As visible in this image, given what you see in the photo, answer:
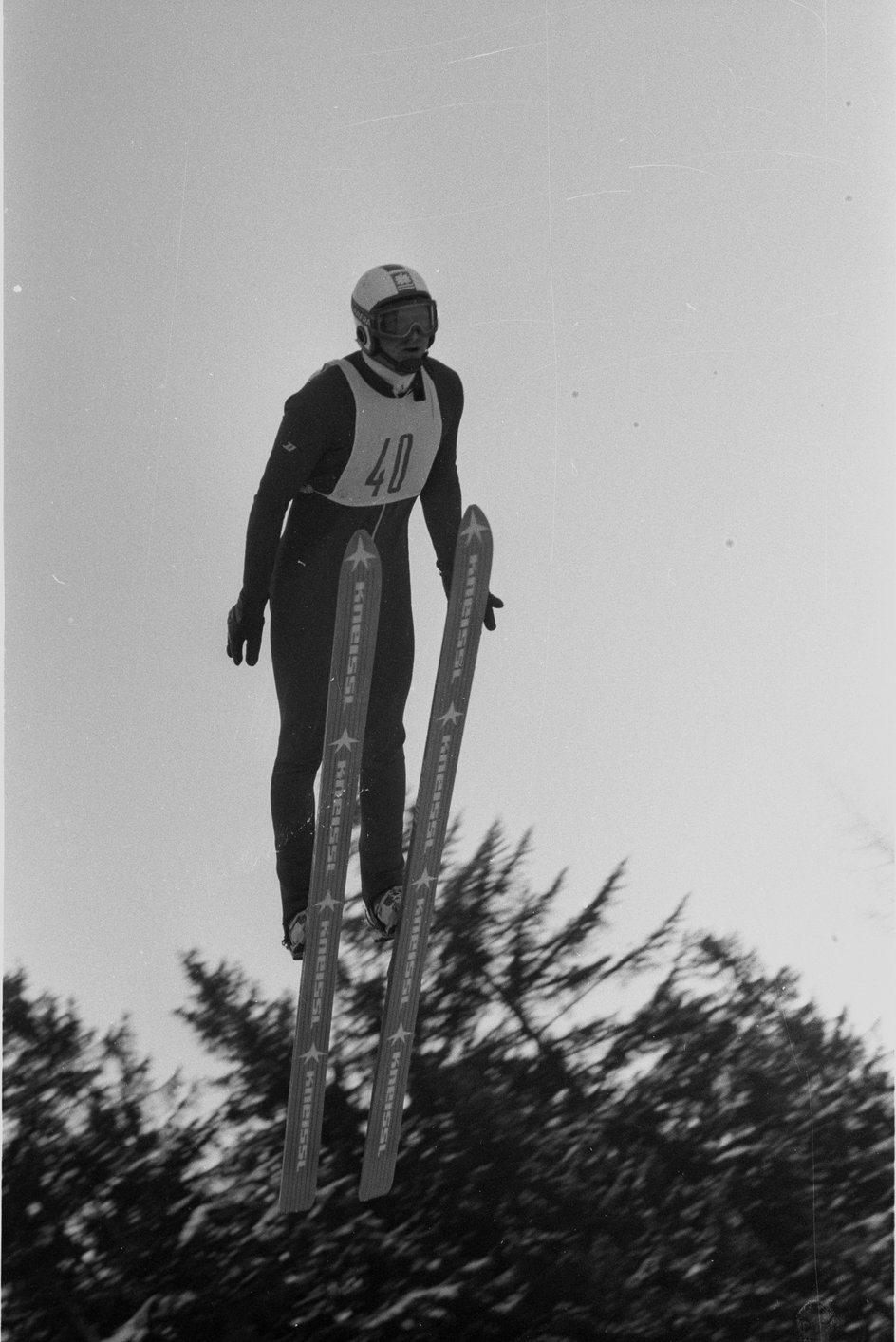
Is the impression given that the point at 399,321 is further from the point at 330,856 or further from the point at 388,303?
the point at 330,856

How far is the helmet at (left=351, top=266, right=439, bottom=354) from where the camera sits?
2.63 meters

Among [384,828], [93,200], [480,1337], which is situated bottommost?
[480,1337]

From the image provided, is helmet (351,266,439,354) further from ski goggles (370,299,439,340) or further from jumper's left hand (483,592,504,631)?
jumper's left hand (483,592,504,631)

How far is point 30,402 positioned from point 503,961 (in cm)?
122

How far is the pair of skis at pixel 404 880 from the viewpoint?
271cm

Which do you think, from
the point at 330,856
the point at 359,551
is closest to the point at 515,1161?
the point at 330,856

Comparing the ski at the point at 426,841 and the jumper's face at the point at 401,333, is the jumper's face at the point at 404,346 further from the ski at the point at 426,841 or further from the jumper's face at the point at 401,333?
the ski at the point at 426,841

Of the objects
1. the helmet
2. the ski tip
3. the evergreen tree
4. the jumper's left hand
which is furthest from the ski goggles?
the evergreen tree

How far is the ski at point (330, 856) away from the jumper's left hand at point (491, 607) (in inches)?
8.8

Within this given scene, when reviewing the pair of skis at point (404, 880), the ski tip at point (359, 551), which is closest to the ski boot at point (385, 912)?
the pair of skis at point (404, 880)

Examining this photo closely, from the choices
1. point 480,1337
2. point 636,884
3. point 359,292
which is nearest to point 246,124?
point 359,292

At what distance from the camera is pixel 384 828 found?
2.78m

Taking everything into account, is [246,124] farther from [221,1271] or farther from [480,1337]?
[480,1337]

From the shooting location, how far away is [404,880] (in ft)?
9.19
